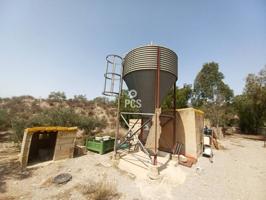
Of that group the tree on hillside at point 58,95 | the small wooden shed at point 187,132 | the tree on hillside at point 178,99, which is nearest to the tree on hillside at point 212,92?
the tree on hillside at point 178,99

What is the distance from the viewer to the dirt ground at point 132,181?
5009 millimetres

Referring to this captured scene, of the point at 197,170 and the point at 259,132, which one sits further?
the point at 259,132

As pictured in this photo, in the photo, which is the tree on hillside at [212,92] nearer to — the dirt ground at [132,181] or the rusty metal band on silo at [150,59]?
the dirt ground at [132,181]

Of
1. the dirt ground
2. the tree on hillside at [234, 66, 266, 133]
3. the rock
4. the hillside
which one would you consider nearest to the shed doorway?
the dirt ground

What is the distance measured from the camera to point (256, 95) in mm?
22219

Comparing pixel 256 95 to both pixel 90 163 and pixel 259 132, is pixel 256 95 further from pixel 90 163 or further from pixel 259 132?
pixel 90 163

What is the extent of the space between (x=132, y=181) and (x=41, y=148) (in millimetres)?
6271

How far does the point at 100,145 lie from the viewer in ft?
31.2

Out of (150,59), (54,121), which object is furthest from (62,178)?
(54,121)

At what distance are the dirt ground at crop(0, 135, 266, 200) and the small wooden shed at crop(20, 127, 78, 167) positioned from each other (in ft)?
1.55

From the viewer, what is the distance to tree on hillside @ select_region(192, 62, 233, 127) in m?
26.0

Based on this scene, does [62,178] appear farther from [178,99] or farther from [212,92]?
[212,92]

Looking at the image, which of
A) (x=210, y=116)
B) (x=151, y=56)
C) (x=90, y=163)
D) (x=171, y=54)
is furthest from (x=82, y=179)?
(x=210, y=116)

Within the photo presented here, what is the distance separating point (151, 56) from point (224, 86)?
2603 cm
